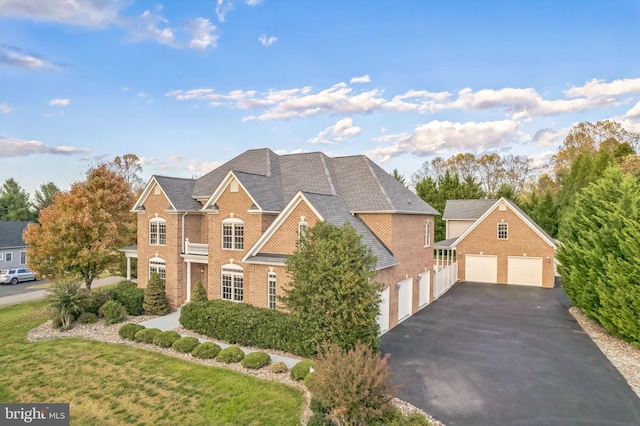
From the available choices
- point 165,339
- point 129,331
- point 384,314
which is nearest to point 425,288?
point 384,314

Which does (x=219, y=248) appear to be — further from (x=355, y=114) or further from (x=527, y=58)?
(x=527, y=58)

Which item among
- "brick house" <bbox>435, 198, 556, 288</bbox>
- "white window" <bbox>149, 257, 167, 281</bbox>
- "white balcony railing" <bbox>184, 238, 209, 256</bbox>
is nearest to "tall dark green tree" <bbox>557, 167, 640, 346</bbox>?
"brick house" <bbox>435, 198, 556, 288</bbox>

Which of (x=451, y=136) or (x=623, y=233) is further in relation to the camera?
(x=451, y=136)

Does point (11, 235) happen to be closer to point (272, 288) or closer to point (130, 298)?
point (130, 298)

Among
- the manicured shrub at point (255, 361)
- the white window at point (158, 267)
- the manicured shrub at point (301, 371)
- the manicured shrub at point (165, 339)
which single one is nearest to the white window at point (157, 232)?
the white window at point (158, 267)

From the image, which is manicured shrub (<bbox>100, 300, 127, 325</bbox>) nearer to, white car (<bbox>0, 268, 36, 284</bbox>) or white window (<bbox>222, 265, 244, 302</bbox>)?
white window (<bbox>222, 265, 244, 302</bbox>)

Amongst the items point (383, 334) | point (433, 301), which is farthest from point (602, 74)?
point (383, 334)

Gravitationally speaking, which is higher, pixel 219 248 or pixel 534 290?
pixel 219 248

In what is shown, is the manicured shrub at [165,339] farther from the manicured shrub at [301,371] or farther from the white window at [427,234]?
the white window at [427,234]
